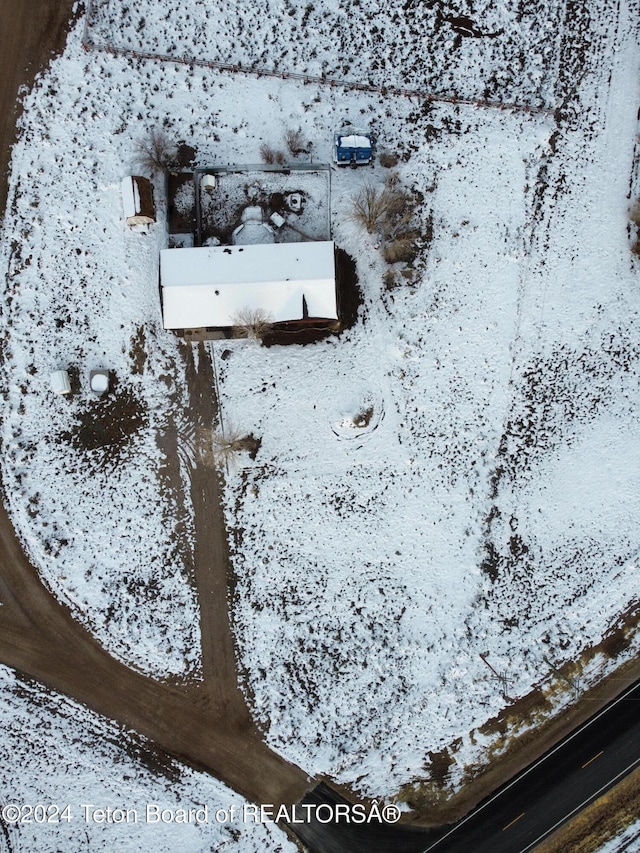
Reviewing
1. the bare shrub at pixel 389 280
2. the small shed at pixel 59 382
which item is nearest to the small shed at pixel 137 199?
the small shed at pixel 59 382

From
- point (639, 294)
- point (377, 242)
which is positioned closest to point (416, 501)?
point (377, 242)

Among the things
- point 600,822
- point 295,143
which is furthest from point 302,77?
point 600,822

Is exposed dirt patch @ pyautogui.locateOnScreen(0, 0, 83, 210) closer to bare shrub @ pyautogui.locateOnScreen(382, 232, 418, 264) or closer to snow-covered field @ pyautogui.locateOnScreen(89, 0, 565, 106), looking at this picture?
snow-covered field @ pyautogui.locateOnScreen(89, 0, 565, 106)

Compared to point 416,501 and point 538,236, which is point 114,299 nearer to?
point 416,501

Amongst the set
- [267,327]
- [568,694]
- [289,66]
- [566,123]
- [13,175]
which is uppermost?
[289,66]

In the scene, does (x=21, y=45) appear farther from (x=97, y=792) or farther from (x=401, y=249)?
(x=97, y=792)
